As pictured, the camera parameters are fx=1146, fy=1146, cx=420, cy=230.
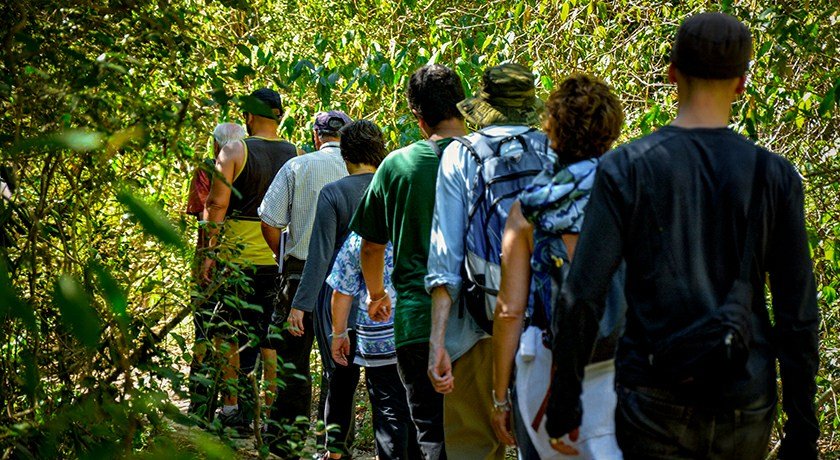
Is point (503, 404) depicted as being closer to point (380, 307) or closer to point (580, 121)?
point (580, 121)

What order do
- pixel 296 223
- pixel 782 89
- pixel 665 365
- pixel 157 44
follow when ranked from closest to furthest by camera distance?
pixel 665 365
pixel 157 44
pixel 782 89
pixel 296 223

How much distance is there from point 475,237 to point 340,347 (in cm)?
188

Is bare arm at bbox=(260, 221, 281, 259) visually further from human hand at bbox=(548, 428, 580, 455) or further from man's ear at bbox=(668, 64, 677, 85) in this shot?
man's ear at bbox=(668, 64, 677, 85)

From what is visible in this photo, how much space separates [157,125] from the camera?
10.0ft

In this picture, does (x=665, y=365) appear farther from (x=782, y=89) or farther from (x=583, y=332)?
(x=782, y=89)

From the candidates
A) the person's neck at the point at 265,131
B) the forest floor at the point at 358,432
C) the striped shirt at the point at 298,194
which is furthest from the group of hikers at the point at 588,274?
the person's neck at the point at 265,131

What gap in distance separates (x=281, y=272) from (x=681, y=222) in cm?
435

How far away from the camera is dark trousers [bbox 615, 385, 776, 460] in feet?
8.84

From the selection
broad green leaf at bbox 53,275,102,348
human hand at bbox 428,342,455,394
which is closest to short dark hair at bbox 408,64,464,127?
human hand at bbox 428,342,455,394

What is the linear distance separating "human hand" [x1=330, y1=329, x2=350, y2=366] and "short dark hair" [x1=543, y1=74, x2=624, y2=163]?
8.15 feet

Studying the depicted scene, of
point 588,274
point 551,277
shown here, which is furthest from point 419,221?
point 588,274

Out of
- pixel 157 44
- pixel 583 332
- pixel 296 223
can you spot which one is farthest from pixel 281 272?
pixel 583 332

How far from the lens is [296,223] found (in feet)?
21.9

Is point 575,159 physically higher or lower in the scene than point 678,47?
lower
